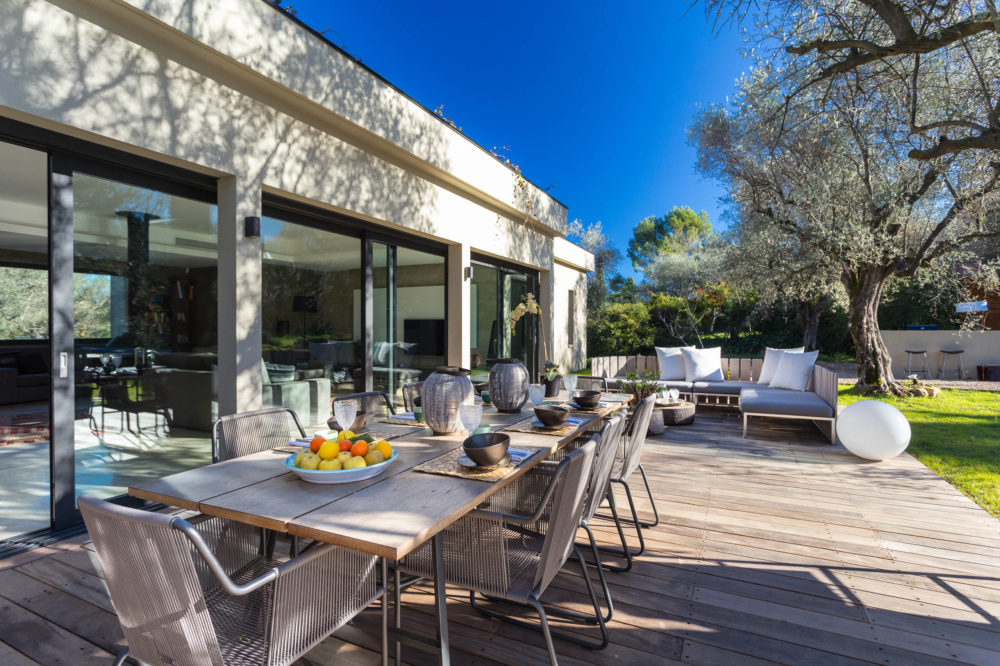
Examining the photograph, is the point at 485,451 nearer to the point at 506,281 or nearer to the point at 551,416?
the point at 551,416

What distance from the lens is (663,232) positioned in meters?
27.3

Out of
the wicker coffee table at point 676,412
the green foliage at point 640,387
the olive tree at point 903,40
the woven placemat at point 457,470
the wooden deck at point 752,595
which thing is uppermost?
the olive tree at point 903,40

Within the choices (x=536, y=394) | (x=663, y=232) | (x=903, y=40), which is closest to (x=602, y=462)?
(x=536, y=394)

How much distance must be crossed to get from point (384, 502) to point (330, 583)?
26cm

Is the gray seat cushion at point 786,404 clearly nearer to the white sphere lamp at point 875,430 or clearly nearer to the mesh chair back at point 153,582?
the white sphere lamp at point 875,430

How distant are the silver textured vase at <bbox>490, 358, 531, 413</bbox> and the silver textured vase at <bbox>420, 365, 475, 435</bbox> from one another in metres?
0.61

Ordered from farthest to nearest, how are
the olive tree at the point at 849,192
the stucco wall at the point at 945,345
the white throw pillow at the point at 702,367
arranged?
the stucco wall at the point at 945,345, the white throw pillow at the point at 702,367, the olive tree at the point at 849,192

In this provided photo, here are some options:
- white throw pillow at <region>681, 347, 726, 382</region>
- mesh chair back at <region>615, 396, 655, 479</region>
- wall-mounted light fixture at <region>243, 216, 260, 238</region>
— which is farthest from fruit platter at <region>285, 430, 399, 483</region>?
white throw pillow at <region>681, 347, 726, 382</region>

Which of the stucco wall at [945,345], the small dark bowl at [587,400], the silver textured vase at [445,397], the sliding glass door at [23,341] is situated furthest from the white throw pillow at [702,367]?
the stucco wall at [945,345]

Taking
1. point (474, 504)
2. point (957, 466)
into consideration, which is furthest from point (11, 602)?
point (957, 466)

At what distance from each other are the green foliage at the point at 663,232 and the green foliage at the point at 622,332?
37.8 ft

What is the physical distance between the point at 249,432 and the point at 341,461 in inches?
34.0

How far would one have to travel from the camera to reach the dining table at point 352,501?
1217mm

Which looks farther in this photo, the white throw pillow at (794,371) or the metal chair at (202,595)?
the white throw pillow at (794,371)
